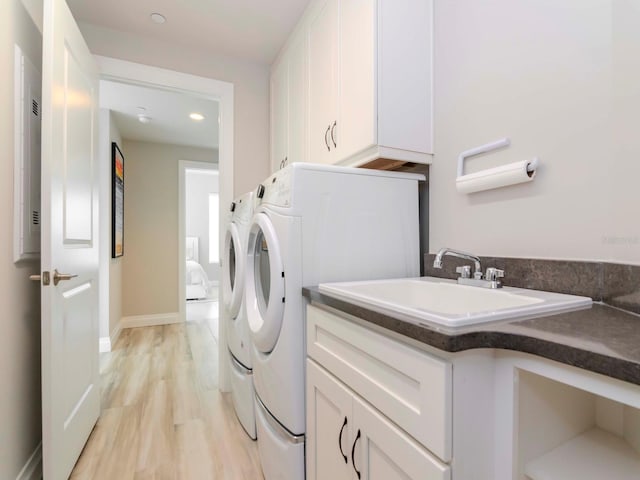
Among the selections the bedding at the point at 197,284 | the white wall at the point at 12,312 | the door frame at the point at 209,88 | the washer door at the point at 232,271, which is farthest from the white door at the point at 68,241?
the bedding at the point at 197,284

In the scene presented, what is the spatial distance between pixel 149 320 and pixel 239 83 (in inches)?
121

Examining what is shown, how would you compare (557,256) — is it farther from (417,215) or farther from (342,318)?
(342,318)

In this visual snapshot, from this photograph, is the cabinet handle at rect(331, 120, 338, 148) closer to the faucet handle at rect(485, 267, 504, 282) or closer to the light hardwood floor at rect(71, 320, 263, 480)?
the faucet handle at rect(485, 267, 504, 282)

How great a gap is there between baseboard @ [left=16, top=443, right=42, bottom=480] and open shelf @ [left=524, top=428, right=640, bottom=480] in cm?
180

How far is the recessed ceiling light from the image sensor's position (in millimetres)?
1955

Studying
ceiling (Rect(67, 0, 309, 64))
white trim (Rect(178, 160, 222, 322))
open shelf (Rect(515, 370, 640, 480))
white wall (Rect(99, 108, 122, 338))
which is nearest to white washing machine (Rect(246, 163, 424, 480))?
open shelf (Rect(515, 370, 640, 480))

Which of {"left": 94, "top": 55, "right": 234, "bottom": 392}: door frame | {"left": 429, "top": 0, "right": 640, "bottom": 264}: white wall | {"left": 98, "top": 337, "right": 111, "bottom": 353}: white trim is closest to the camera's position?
{"left": 429, "top": 0, "right": 640, "bottom": 264}: white wall

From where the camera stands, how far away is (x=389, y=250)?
4.64 ft

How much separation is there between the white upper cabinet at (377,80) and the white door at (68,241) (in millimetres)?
1156

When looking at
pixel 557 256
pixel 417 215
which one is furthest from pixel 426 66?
pixel 557 256

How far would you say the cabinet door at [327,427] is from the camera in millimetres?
909

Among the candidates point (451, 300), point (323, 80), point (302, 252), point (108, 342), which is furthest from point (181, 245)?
point (451, 300)

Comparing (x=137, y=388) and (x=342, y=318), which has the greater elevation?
(x=342, y=318)

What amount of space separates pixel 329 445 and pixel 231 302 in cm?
111
